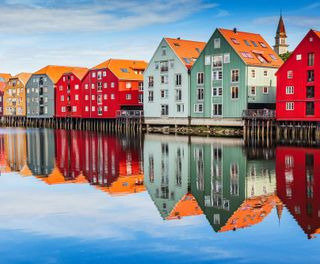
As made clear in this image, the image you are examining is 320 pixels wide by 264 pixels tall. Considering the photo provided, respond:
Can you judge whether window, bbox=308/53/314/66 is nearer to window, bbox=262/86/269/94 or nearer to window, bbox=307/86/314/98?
window, bbox=307/86/314/98

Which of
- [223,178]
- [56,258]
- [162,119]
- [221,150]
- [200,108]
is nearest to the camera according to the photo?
[56,258]

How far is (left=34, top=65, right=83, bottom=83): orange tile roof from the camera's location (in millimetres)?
115575

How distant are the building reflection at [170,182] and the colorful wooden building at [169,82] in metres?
A: 29.4

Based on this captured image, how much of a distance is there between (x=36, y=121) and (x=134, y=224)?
4057 inches

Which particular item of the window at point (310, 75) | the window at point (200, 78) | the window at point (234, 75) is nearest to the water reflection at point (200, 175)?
the window at point (310, 75)

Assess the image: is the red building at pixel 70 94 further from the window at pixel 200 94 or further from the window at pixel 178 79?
the window at pixel 200 94

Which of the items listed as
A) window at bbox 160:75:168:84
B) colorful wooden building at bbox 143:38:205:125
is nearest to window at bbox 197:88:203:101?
colorful wooden building at bbox 143:38:205:125

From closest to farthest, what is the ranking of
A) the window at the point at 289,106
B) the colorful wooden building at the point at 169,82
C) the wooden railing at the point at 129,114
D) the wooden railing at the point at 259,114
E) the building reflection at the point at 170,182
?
the building reflection at the point at 170,182 → the window at the point at 289,106 → the wooden railing at the point at 259,114 → the colorful wooden building at the point at 169,82 → the wooden railing at the point at 129,114

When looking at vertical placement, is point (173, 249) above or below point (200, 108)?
below

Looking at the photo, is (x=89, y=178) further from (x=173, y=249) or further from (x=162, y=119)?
(x=162, y=119)

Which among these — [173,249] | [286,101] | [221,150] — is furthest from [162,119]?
[173,249]

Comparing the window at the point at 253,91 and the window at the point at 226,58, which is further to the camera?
the window at the point at 226,58

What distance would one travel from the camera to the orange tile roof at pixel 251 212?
734 inches

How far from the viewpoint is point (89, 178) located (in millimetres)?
30891
